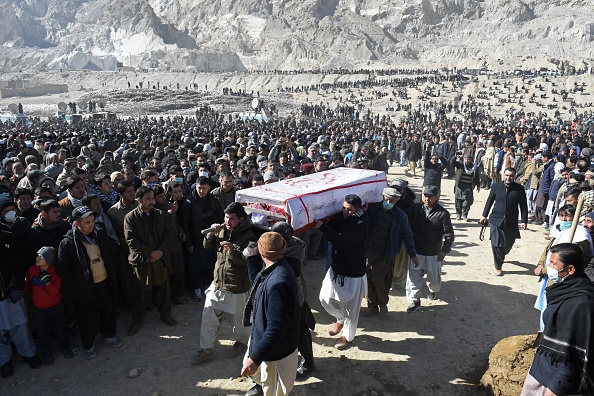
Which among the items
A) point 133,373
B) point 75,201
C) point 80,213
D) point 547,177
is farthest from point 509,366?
point 547,177

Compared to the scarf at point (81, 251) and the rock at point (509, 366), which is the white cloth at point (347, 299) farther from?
the scarf at point (81, 251)

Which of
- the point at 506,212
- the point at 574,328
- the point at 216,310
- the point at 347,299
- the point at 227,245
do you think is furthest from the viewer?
the point at 506,212

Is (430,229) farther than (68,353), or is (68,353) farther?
(430,229)

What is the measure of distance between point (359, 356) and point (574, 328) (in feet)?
7.53

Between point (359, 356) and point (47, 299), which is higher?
point (47, 299)

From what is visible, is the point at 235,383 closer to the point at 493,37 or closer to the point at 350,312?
the point at 350,312

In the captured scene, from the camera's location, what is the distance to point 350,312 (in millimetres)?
4637

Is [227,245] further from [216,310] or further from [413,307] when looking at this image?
[413,307]

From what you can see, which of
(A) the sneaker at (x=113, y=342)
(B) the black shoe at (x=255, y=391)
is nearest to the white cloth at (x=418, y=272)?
(B) the black shoe at (x=255, y=391)

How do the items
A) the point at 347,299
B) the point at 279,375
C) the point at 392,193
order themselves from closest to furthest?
the point at 279,375, the point at 347,299, the point at 392,193

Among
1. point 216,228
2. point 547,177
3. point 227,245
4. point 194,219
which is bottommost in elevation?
point 547,177

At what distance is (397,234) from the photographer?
512 centimetres

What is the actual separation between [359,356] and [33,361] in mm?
3207

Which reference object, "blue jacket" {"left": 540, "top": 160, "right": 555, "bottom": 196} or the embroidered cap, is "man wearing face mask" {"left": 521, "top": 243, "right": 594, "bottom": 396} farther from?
"blue jacket" {"left": 540, "top": 160, "right": 555, "bottom": 196}
